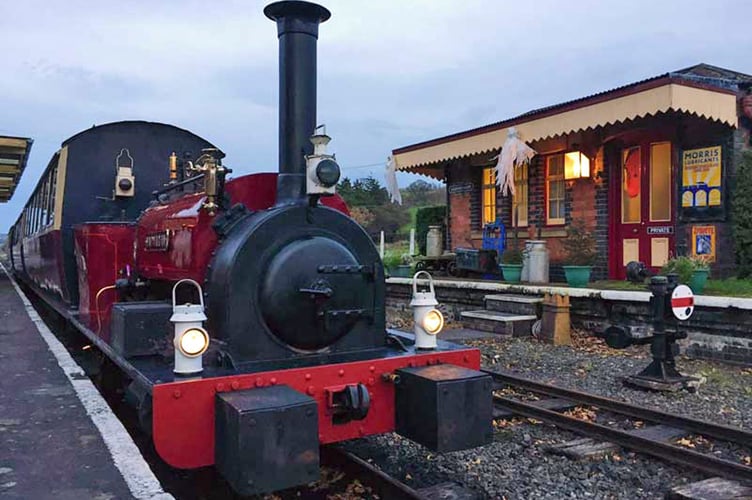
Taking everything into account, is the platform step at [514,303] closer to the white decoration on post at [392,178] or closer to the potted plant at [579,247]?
the potted plant at [579,247]

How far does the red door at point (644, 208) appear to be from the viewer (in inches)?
428

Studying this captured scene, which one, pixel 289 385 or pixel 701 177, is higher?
pixel 701 177

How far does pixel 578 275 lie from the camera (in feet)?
34.5

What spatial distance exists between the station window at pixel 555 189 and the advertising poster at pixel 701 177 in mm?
2526

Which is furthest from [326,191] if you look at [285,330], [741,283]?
[741,283]

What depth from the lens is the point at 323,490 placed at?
12.4 feet

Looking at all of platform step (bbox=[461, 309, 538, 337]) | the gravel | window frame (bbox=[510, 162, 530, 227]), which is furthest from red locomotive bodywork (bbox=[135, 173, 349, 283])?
window frame (bbox=[510, 162, 530, 227])

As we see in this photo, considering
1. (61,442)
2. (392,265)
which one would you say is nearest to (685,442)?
(61,442)

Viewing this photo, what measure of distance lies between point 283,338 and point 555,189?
1012 cm

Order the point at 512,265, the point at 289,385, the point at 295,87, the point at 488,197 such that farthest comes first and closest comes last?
the point at 488,197
the point at 512,265
the point at 295,87
the point at 289,385

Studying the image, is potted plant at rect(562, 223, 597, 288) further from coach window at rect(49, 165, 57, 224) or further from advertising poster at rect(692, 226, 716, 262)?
coach window at rect(49, 165, 57, 224)

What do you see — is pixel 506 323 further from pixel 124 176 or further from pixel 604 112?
pixel 124 176

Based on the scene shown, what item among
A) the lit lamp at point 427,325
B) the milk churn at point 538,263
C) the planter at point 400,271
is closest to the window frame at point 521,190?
the milk churn at point 538,263

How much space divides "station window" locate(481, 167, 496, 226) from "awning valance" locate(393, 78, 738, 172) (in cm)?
123
